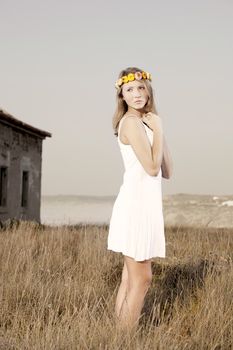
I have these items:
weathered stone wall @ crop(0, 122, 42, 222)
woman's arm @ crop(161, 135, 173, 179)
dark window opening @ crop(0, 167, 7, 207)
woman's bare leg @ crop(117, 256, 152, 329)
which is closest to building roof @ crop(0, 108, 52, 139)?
weathered stone wall @ crop(0, 122, 42, 222)

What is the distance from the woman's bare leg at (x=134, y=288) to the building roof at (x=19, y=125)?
11050mm

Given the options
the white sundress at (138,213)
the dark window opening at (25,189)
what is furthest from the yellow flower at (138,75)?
the dark window opening at (25,189)

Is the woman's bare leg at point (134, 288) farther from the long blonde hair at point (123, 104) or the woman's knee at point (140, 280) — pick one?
the long blonde hair at point (123, 104)

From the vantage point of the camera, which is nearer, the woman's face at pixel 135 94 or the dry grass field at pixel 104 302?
the dry grass field at pixel 104 302

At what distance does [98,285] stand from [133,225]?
193 cm

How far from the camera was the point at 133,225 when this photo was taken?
9.99 ft

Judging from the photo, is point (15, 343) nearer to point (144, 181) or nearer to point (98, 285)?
point (144, 181)

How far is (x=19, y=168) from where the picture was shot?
16.2 meters

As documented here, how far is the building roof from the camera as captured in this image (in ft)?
46.1

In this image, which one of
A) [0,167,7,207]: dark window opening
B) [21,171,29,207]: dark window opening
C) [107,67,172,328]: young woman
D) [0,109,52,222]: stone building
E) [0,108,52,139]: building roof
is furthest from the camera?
[21,171,29,207]: dark window opening

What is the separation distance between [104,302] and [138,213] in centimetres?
161

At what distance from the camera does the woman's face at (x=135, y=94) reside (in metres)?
3.17

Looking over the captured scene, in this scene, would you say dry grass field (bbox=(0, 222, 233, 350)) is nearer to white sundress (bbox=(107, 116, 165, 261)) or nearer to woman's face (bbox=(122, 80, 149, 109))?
white sundress (bbox=(107, 116, 165, 261))

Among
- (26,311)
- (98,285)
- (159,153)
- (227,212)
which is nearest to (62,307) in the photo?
(26,311)
